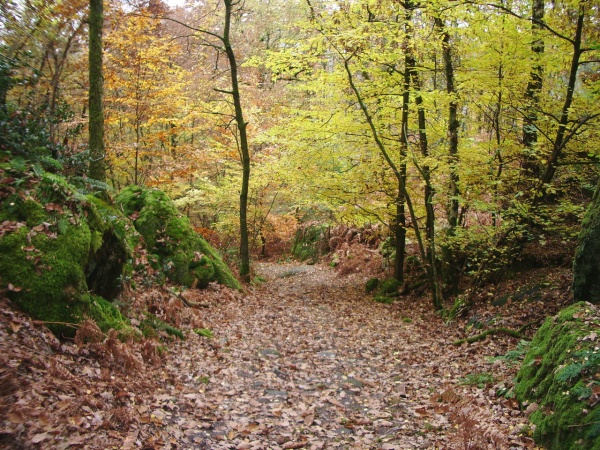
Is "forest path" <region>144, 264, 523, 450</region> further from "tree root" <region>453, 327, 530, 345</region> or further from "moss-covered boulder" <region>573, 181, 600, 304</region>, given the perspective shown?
"moss-covered boulder" <region>573, 181, 600, 304</region>

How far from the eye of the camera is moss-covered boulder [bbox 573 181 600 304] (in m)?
5.65

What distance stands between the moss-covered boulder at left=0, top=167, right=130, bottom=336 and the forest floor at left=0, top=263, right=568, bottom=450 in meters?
0.33

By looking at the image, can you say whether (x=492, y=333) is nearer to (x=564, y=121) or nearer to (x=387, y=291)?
(x=564, y=121)

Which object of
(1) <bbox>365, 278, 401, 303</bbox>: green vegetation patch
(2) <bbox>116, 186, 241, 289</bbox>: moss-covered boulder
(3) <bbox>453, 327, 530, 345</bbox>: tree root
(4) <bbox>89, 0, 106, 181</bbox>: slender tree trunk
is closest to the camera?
(3) <bbox>453, 327, 530, 345</bbox>: tree root

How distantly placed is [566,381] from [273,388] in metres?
3.82

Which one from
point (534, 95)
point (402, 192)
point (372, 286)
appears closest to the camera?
point (534, 95)

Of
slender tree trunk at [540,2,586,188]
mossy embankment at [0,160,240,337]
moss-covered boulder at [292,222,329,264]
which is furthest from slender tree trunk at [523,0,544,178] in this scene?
moss-covered boulder at [292,222,329,264]

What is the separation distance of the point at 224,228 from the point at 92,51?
12.8 metres

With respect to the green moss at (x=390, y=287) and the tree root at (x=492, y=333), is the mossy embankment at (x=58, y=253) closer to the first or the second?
the tree root at (x=492, y=333)

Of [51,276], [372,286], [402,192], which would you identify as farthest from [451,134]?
[51,276]

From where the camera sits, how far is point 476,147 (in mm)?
10258

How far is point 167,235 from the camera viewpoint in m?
10.8

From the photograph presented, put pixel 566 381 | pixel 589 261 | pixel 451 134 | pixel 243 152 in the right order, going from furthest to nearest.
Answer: pixel 243 152 → pixel 451 134 → pixel 589 261 → pixel 566 381

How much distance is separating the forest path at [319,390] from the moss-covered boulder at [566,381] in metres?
0.40
